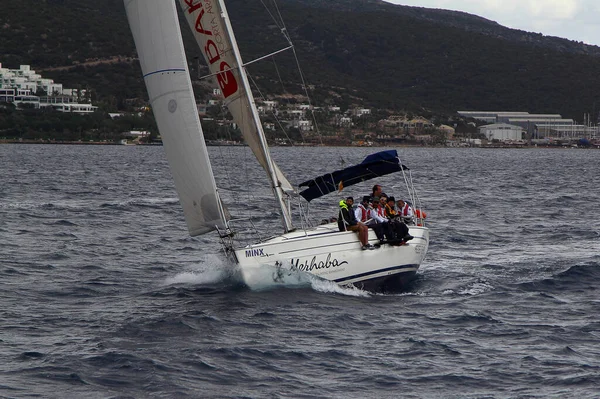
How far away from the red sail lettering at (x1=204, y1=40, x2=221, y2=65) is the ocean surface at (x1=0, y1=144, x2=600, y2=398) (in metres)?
3.98

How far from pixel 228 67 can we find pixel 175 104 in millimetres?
1699

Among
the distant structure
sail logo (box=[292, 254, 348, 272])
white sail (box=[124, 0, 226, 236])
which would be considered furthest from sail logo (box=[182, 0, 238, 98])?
the distant structure

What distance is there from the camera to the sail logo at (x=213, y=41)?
65.8 feet

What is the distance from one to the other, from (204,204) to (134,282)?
3.01 metres

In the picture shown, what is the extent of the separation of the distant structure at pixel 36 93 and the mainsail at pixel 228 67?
448ft

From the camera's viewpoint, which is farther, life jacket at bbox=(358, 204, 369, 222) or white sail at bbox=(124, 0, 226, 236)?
life jacket at bbox=(358, 204, 369, 222)

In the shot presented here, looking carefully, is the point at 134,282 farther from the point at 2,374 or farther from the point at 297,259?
the point at 2,374

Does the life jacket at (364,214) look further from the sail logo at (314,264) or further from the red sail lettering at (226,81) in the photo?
the red sail lettering at (226,81)

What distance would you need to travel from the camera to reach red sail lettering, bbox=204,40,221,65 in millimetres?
20250

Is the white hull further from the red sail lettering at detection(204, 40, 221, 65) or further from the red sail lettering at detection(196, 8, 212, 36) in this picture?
the red sail lettering at detection(196, 8, 212, 36)

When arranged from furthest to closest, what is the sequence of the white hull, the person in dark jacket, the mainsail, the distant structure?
the distant structure < the mainsail < the person in dark jacket < the white hull

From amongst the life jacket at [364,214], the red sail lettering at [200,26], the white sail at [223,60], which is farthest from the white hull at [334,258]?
the red sail lettering at [200,26]

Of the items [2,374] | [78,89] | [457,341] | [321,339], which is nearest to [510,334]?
[457,341]

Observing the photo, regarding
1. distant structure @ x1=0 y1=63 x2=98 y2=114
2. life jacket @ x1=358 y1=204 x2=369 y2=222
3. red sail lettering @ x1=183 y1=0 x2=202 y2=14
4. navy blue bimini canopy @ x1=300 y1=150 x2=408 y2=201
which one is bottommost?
life jacket @ x1=358 y1=204 x2=369 y2=222
